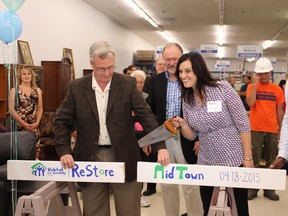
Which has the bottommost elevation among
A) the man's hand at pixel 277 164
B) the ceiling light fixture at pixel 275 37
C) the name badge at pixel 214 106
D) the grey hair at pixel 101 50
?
the man's hand at pixel 277 164

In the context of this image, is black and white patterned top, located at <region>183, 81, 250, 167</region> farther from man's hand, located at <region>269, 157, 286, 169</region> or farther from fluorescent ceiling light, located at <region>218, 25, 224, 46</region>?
fluorescent ceiling light, located at <region>218, 25, 224, 46</region>

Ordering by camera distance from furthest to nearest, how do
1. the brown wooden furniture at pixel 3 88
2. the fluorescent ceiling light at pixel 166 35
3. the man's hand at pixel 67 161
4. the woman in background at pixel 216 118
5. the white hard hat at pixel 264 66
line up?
the fluorescent ceiling light at pixel 166 35
the brown wooden furniture at pixel 3 88
the white hard hat at pixel 264 66
the woman in background at pixel 216 118
the man's hand at pixel 67 161

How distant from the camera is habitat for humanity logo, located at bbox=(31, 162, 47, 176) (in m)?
1.99

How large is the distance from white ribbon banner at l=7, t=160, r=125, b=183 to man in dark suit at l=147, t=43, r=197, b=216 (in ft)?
2.61

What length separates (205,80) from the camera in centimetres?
208

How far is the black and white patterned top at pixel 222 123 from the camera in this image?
2.02 metres

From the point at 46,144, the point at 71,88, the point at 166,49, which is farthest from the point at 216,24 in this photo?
the point at 71,88

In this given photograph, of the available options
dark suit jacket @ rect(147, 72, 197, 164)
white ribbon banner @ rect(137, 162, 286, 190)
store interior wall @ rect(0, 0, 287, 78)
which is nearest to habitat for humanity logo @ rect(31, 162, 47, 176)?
white ribbon banner @ rect(137, 162, 286, 190)

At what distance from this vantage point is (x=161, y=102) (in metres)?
2.70

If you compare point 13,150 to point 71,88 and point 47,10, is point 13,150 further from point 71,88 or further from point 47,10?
point 47,10

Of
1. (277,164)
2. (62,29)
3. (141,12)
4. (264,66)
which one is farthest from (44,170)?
(141,12)

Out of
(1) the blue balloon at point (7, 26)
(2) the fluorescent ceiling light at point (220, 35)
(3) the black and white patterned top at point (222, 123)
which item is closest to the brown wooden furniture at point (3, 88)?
(1) the blue balloon at point (7, 26)

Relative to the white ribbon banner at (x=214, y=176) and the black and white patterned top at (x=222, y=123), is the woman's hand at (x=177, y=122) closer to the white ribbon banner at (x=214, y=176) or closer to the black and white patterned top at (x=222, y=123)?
the black and white patterned top at (x=222, y=123)

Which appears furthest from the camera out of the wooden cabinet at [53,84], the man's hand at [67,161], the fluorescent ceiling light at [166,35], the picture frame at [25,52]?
the fluorescent ceiling light at [166,35]
